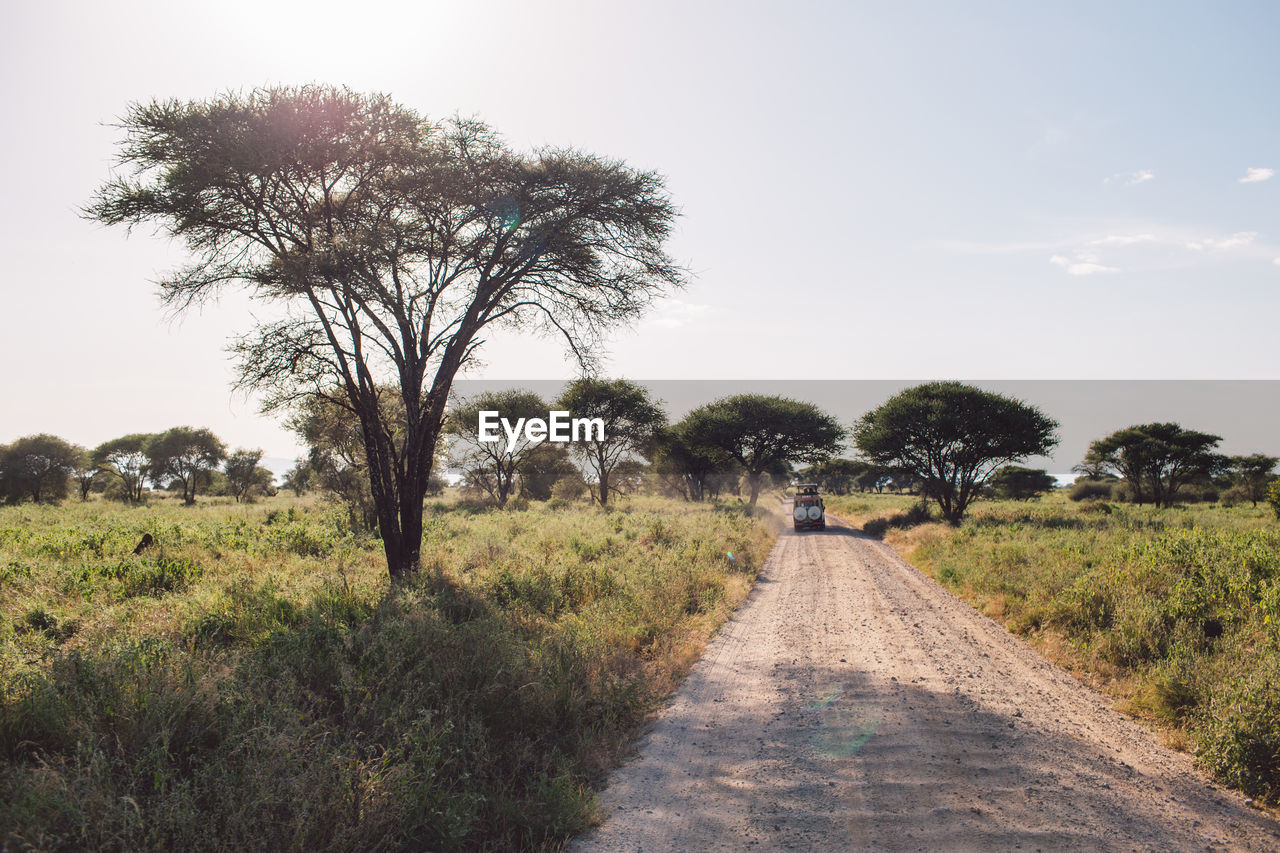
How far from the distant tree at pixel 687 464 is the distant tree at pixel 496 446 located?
11.2 m

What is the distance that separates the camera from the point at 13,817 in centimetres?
343

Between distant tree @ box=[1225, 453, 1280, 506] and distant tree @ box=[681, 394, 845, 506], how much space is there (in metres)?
30.1

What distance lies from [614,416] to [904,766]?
4321 cm

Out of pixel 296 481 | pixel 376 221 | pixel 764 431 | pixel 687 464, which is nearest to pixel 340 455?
pixel 376 221

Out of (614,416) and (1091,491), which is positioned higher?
(614,416)

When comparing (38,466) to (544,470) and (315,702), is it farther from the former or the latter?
(315,702)

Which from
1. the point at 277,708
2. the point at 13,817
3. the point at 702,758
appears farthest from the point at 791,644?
the point at 13,817

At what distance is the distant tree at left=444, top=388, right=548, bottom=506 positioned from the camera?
48.0m

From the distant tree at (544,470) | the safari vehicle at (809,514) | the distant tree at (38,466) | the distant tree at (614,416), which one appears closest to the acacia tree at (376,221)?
the safari vehicle at (809,514)

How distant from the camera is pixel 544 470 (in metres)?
56.4

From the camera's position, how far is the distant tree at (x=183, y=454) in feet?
173

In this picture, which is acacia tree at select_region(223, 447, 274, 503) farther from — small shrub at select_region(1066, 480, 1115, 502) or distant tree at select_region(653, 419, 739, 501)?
small shrub at select_region(1066, 480, 1115, 502)

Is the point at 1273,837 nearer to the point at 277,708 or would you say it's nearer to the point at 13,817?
the point at 277,708

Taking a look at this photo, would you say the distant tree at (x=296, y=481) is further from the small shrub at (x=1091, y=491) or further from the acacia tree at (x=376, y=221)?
the small shrub at (x=1091, y=491)
